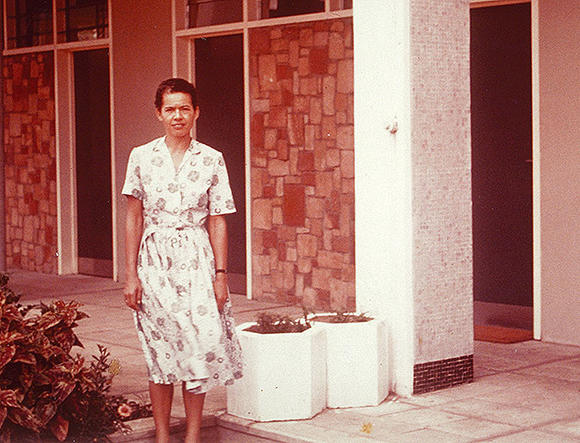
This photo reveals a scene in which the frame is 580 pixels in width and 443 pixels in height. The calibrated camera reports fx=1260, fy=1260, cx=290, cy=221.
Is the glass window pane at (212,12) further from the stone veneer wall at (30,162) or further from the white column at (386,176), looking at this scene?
the white column at (386,176)

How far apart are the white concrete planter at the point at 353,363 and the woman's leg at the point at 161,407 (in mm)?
1103

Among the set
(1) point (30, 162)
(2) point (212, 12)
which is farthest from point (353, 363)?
(1) point (30, 162)

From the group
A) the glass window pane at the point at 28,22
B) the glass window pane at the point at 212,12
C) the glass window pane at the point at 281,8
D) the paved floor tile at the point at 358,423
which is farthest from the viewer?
the glass window pane at the point at 28,22

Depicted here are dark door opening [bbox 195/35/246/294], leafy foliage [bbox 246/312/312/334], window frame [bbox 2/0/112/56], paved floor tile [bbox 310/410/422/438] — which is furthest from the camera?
window frame [bbox 2/0/112/56]

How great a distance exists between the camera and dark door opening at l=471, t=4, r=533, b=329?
967 centimetres

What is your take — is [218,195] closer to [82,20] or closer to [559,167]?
[559,167]

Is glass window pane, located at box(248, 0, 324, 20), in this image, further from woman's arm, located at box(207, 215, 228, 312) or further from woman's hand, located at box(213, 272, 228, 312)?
woman's hand, located at box(213, 272, 228, 312)

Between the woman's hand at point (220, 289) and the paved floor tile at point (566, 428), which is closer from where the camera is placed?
the woman's hand at point (220, 289)

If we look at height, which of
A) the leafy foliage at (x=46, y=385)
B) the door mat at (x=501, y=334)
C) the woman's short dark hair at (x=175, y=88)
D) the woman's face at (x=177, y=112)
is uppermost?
the woman's short dark hair at (x=175, y=88)

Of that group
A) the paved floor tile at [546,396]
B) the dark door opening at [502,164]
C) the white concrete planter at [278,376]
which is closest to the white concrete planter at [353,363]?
the white concrete planter at [278,376]

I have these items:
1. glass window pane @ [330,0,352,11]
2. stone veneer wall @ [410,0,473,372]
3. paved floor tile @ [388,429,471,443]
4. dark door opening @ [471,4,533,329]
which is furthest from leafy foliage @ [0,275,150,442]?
glass window pane @ [330,0,352,11]

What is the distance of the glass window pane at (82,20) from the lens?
44.9 feet

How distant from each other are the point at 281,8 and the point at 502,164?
9.29ft

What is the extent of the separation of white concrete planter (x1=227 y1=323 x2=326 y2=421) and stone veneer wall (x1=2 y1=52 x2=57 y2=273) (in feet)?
26.0
